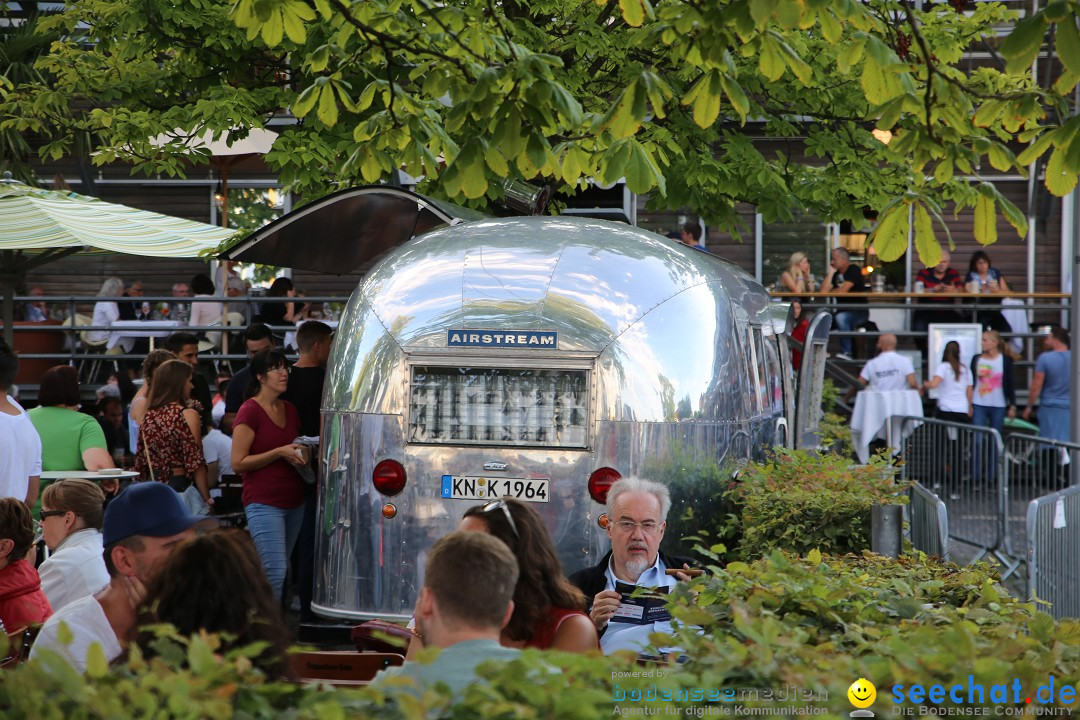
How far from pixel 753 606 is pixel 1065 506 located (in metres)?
6.49

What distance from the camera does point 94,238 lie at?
36.0 ft

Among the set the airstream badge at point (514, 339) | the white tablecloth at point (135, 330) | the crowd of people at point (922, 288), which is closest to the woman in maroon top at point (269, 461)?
the airstream badge at point (514, 339)

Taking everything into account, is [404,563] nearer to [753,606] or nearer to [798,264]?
[753,606]

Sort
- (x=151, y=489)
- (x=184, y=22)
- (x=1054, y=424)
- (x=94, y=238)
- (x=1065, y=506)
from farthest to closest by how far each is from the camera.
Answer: (x=1054, y=424) < (x=184, y=22) < (x=94, y=238) < (x=1065, y=506) < (x=151, y=489)

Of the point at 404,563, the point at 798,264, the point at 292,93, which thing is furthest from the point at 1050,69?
the point at 404,563

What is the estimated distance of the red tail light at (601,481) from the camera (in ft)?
23.5

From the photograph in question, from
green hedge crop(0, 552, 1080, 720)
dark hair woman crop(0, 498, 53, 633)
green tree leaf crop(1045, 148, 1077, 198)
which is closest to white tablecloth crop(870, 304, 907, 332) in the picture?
green tree leaf crop(1045, 148, 1077, 198)

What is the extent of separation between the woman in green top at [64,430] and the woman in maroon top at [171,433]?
0.53 metres

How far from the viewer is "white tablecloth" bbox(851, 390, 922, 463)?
675 inches

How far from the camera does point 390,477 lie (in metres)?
7.40

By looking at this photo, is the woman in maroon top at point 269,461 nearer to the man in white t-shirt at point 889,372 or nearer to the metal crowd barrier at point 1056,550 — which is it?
the metal crowd barrier at point 1056,550

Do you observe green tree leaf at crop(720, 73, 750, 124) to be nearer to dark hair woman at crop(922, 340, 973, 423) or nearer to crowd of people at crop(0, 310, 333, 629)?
crowd of people at crop(0, 310, 333, 629)

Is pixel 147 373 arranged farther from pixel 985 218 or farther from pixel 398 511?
pixel 985 218

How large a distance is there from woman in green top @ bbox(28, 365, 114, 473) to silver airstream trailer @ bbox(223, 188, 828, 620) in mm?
2072
